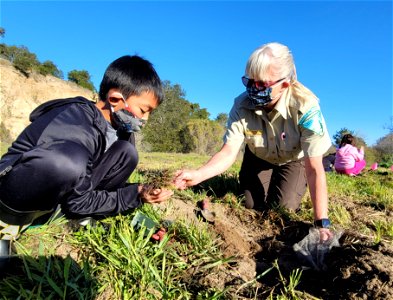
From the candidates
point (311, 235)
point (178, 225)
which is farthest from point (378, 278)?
point (178, 225)

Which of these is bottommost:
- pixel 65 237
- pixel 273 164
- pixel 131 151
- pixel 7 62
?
pixel 65 237

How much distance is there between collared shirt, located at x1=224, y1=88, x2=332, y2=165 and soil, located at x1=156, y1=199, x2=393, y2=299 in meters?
0.76

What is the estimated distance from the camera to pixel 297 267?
2.00 meters

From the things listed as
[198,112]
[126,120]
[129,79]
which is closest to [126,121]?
[126,120]

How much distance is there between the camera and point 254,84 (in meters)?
2.70

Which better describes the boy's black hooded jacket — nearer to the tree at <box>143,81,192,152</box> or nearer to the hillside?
the tree at <box>143,81,192,152</box>

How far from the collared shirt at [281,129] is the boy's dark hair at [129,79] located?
1004 millimetres

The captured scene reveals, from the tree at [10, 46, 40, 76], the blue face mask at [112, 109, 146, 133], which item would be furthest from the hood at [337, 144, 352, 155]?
the tree at [10, 46, 40, 76]

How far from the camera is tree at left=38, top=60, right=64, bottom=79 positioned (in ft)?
119

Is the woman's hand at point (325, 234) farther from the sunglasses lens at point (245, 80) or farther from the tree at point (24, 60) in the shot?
the tree at point (24, 60)

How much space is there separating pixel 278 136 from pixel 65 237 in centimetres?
210

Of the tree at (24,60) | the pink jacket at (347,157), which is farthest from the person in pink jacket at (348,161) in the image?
the tree at (24,60)

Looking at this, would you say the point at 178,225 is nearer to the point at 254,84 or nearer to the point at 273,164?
the point at 254,84

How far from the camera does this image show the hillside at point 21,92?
28.8 m
